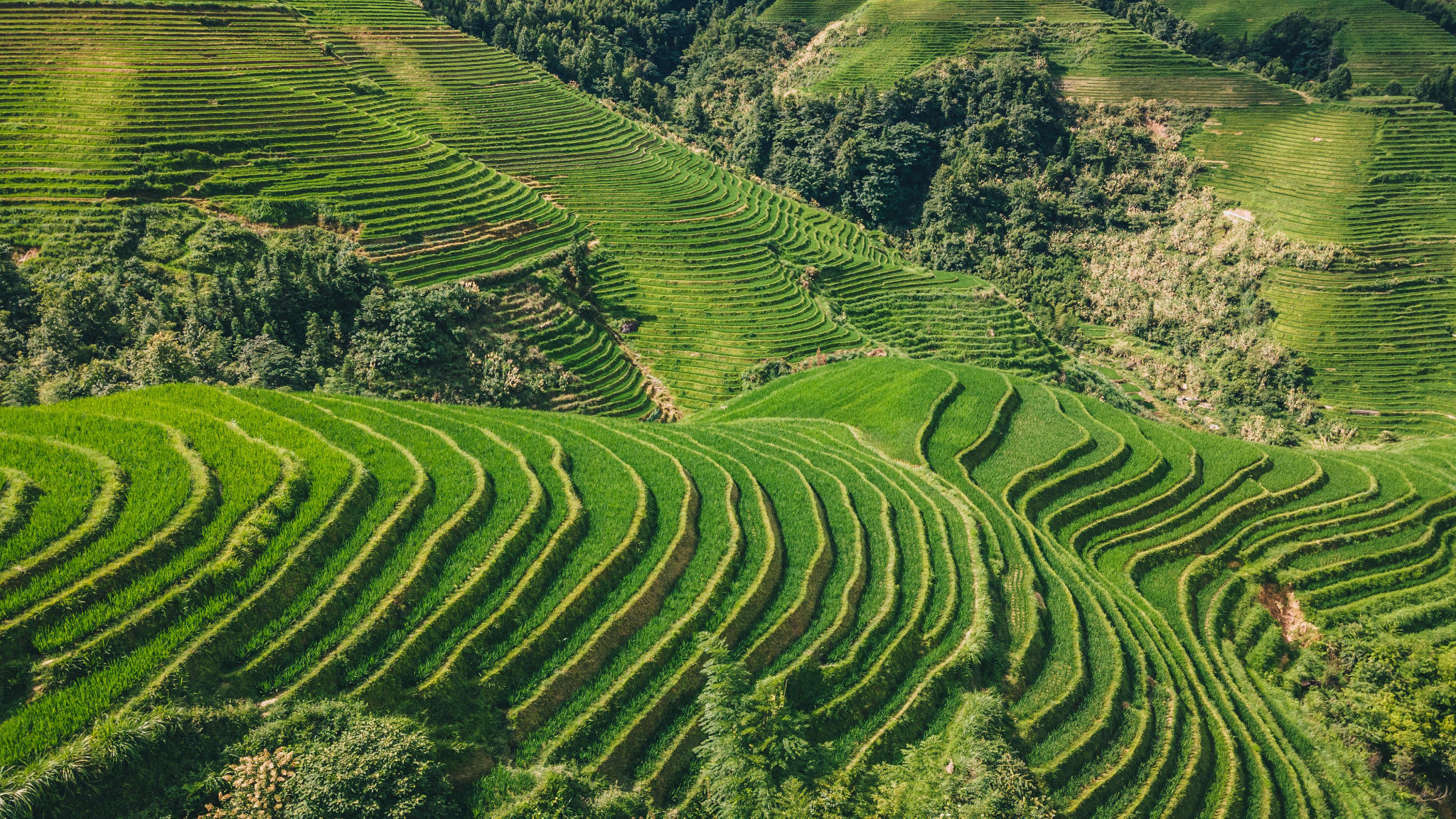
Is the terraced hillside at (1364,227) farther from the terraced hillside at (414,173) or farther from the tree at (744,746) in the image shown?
the tree at (744,746)

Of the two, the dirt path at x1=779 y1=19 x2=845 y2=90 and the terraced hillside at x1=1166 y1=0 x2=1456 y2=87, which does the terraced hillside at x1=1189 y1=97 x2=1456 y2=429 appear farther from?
the dirt path at x1=779 y1=19 x2=845 y2=90

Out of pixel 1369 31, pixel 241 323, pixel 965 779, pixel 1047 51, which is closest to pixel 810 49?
pixel 1047 51

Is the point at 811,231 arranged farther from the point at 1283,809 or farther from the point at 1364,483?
the point at 1283,809

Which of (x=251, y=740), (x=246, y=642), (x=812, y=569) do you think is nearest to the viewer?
(x=251, y=740)

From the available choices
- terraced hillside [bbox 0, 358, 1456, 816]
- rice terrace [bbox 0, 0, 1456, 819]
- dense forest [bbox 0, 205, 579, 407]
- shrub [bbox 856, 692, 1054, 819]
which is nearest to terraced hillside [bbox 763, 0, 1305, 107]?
rice terrace [bbox 0, 0, 1456, 819]

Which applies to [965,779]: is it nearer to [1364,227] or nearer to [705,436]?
[705,436]

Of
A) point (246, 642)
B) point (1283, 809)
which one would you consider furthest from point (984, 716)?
point (246, 642)
